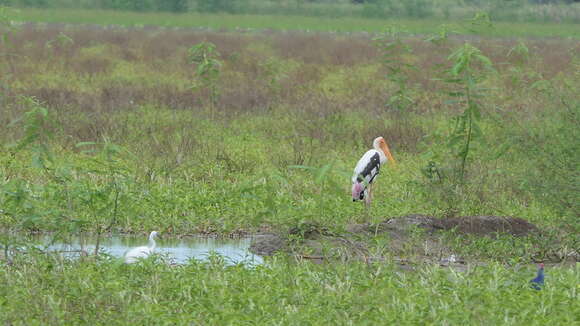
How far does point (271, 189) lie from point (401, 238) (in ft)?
7.72

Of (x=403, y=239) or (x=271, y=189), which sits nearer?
(x=271, y=189)

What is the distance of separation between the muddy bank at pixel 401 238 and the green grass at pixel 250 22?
30242mm

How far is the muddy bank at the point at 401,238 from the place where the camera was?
772 cm

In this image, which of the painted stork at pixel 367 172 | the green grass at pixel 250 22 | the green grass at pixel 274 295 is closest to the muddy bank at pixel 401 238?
the painted stork at pixel 367 172

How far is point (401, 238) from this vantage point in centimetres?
857

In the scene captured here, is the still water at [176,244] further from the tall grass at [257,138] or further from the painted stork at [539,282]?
the painted stork at [539,282]

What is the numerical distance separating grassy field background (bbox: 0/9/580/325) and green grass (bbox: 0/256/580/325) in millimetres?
16

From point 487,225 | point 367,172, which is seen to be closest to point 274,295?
point 487,225

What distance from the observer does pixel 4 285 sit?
20.4 ft

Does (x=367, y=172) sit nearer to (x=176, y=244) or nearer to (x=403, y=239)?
(x=403, y=239)

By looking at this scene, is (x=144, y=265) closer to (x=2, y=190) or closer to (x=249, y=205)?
(x=2, y=190)

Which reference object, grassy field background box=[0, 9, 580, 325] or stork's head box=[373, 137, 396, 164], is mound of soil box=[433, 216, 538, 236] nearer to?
grassy field background box=[0, 9, 580, 325]

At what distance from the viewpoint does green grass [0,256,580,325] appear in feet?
18.3

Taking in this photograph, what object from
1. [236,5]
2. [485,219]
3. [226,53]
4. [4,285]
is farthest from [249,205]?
[236,5]
